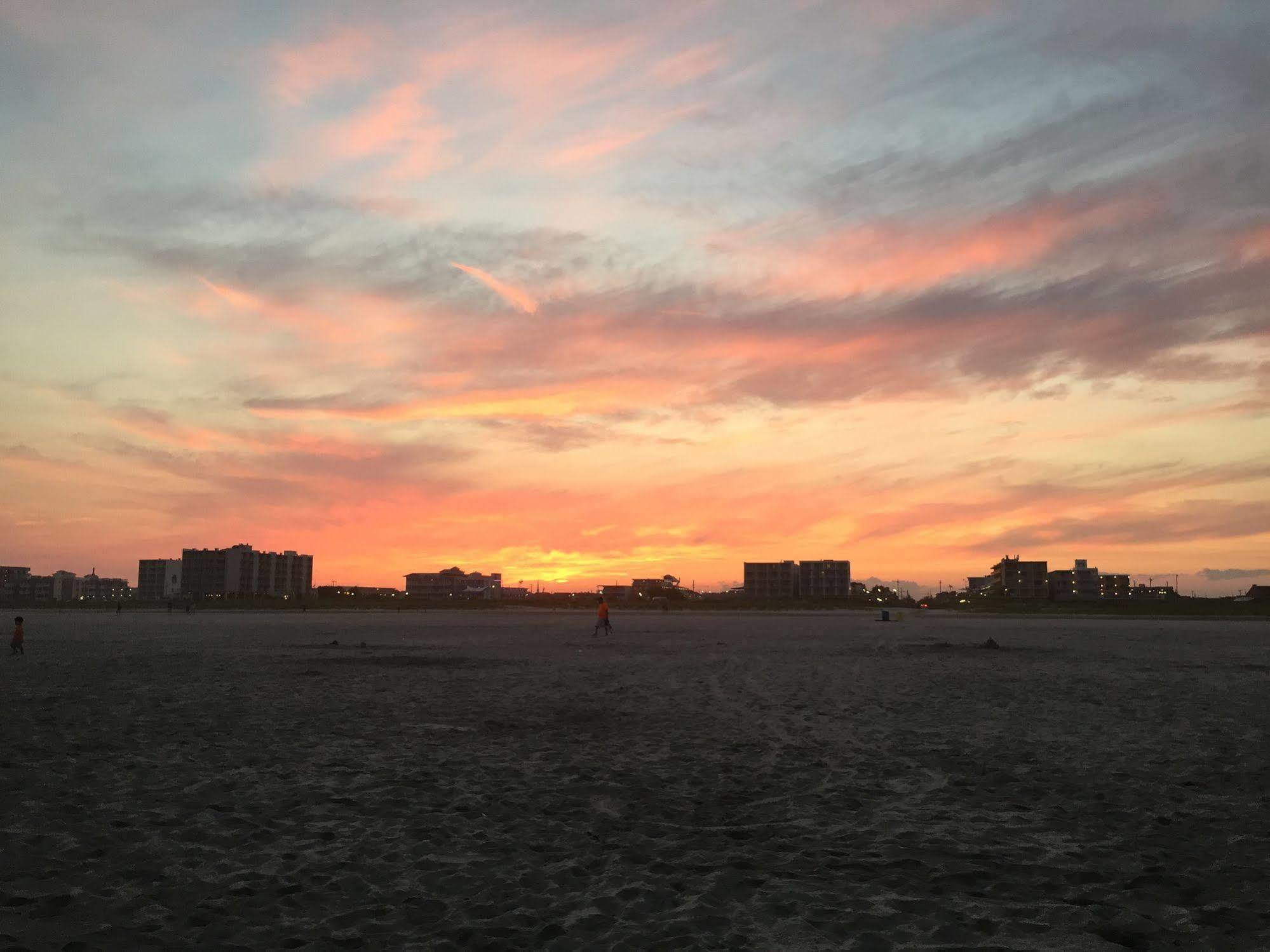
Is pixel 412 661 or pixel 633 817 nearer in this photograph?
pixel 633 817

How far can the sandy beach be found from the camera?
958cm

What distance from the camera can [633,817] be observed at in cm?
1441

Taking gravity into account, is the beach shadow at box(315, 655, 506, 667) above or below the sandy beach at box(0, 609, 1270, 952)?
below

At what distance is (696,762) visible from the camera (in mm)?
18922

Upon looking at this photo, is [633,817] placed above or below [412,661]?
above

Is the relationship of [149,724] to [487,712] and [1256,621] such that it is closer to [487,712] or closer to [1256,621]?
[487,712]

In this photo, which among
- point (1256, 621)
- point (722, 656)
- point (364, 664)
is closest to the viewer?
point (364, 664)

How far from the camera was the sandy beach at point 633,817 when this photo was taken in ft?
31.4

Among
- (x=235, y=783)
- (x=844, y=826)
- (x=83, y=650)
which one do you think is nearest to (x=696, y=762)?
(x=844, y=826)

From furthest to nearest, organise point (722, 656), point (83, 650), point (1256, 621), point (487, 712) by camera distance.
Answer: point (1256, 621) → point (83, 650) → point (722, 656) → point (487, 712)

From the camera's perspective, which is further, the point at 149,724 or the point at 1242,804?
the point at 149,724

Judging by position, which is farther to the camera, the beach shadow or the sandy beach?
the beach shadow

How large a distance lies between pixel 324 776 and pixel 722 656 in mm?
36615

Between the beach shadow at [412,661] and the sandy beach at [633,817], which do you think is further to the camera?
the beach shadow at [412,661]
